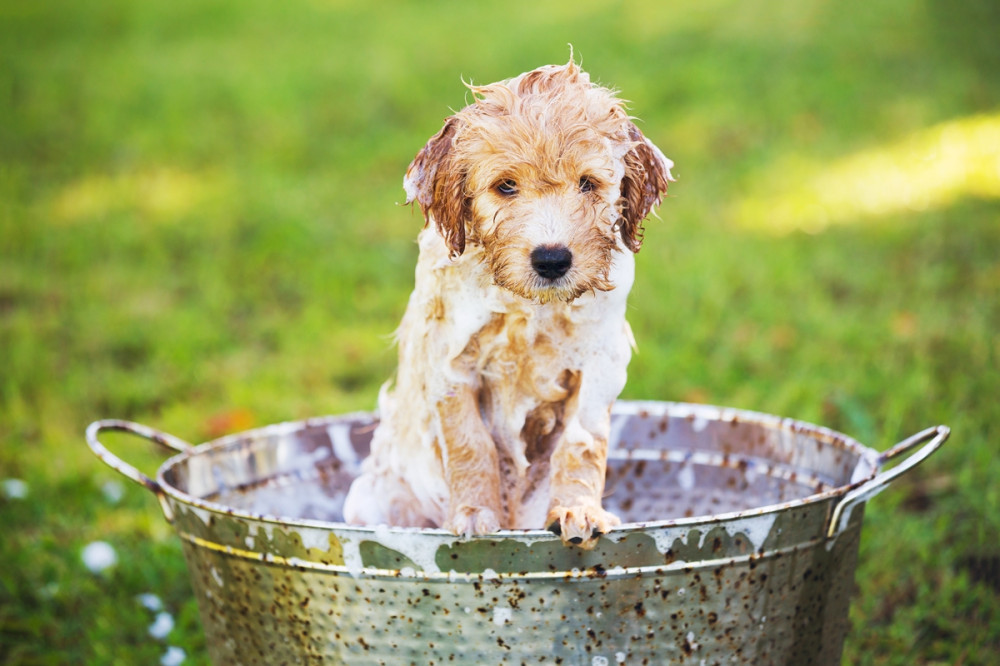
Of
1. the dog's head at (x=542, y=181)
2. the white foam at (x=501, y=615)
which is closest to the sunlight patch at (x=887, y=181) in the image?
the dog's head at (x=542, y=181)

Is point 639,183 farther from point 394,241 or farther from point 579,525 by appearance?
point 394,241

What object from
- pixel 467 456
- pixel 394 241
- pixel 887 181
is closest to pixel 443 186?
pixel 467 456

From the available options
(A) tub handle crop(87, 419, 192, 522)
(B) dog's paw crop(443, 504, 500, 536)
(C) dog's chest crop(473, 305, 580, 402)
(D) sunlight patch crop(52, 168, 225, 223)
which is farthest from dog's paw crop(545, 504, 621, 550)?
(D) sunlight patch crop(52, 168, 225, 223)

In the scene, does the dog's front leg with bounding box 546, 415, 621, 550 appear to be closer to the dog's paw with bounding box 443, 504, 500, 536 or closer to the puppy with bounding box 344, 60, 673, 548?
the puppy with bounding box 344, 60, 673, 548

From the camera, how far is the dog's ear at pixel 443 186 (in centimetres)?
192

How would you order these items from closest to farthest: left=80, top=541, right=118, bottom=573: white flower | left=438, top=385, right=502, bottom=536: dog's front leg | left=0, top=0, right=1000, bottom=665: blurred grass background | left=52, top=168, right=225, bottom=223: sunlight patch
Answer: left=438, top=385, right=502, bottom=536: dog's front leg → left=80, top=541, right=118, bottom=573: white flower → left=0, top=0, right=1000, bottom=665: blurred grass background → left=52, top=168, right=225, bottom=223: sunlight patch

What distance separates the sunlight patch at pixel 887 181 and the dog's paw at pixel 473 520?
13.5 feet

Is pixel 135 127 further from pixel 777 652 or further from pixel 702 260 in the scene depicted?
pixel 777 652

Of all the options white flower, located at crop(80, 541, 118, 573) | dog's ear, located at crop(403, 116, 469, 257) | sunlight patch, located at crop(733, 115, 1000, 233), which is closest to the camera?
dog's ear, located at crop(403, 116, 469, 257)

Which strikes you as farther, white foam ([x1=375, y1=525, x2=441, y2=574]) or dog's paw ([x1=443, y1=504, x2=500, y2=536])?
dog's paw ([x1=443, y1=504, x2=500, y2=536])

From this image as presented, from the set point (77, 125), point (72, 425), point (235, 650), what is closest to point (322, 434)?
point (235, 650)

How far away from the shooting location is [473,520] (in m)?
1.98

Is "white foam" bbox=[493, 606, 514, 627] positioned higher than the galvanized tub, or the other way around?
the galvanized tub

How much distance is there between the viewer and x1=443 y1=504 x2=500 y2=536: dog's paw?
196 cm
